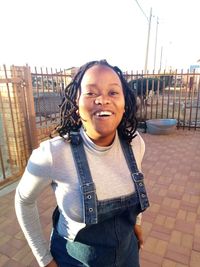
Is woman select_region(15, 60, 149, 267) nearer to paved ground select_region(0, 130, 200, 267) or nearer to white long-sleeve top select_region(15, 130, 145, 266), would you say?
white long-sleeve top select_region(15, 130, 145, 266)

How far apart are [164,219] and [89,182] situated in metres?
2.18

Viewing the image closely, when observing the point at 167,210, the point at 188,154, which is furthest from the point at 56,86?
the point at 167,210

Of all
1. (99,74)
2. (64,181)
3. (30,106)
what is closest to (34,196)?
(64,181)

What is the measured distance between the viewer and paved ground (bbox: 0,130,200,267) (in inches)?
88.2

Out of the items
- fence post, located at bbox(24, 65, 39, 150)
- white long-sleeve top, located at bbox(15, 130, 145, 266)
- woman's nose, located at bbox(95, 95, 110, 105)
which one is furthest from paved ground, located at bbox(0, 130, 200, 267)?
woman's nose, located at bbox(95, 95, 110, 105)

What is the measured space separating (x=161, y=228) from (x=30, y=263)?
1.50 metres

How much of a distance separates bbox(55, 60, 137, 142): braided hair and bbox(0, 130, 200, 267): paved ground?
5.08 feet

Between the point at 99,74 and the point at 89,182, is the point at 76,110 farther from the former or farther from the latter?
the point at 89,182

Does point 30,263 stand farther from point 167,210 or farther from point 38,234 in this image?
point 167,210

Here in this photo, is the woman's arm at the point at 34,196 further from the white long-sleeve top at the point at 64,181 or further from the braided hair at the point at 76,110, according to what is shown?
the braided hair at the point at 76,110

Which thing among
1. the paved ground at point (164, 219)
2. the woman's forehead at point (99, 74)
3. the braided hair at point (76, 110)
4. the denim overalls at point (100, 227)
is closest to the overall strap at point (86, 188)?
the denim overalls at point (100, 227)

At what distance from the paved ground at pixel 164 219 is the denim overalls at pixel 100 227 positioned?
1.23 meters

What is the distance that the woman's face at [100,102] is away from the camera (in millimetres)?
1062

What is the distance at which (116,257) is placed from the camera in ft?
3.82
